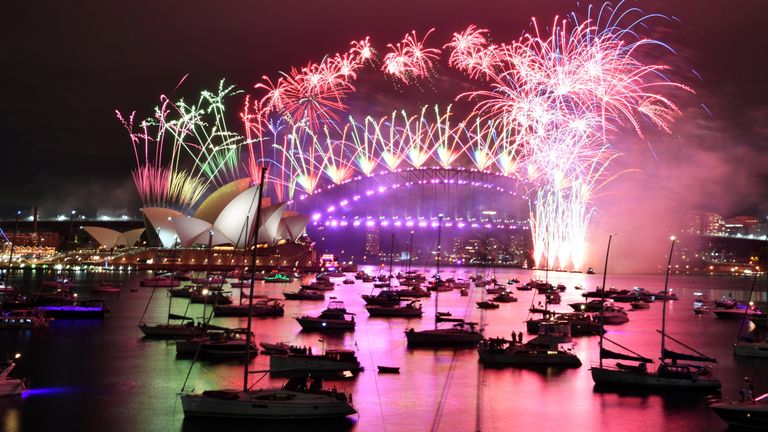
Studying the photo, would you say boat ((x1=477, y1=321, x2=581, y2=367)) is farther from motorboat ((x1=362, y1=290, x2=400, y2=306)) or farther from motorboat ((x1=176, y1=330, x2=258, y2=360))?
motorboat ((x1=362, y1=290, x2=400, y2=306))

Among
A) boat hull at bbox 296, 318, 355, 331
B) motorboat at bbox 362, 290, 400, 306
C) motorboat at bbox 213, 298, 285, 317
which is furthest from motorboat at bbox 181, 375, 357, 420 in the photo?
motorboat at bbox 362, 290, 400, 306

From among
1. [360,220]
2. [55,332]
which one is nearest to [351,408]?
[55,332]

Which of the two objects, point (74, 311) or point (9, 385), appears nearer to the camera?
point (9, 385)

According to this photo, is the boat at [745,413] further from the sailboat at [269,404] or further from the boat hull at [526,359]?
the sailboat at [269,404]

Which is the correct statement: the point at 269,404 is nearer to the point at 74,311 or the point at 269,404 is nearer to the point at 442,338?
the point at 442,338

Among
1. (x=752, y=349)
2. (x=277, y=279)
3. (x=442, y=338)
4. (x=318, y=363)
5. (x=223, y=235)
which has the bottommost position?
(x=318, y=363)

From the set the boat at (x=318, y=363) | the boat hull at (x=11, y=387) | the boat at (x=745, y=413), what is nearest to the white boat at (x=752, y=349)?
the boat at (x=745, y=413)

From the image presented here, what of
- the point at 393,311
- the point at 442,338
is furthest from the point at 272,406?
the point at 393,311

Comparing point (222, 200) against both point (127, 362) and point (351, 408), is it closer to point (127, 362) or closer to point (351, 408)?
point (127, 362)
